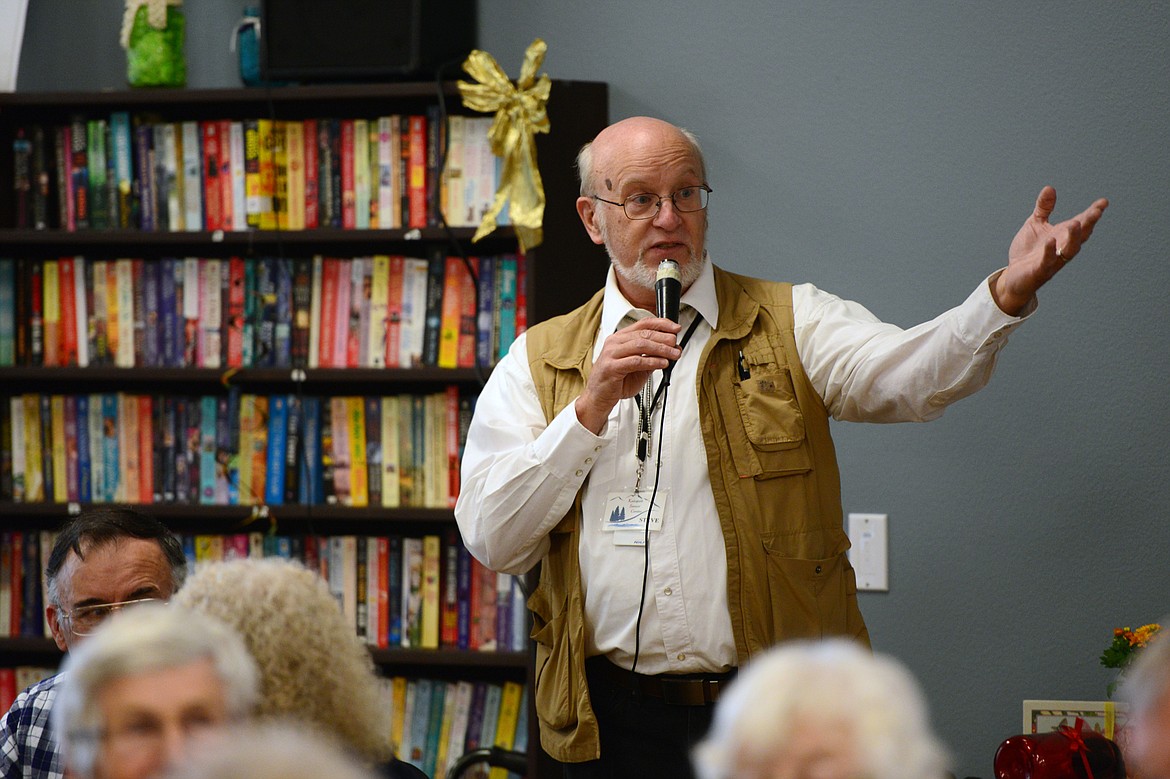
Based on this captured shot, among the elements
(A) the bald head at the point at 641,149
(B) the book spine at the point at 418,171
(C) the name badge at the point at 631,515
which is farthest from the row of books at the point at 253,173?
(C) the name badge at the point at 631,515

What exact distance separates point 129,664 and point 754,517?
1.17 meters

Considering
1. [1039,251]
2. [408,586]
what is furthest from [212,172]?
[1039,251]

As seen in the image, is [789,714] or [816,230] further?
[816,230]

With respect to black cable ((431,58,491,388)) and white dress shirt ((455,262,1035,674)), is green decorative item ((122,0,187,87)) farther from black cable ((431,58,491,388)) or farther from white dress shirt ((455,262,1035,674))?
white dress shirt ((455,262,1035,674))

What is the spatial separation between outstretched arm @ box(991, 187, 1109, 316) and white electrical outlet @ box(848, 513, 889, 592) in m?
1.09

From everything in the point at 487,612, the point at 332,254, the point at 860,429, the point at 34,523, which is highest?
the point at 332,254

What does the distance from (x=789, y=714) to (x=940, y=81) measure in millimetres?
2221

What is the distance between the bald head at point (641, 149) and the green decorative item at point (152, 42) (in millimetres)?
1407

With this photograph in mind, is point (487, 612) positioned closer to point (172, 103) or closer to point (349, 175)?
point (349, 175)

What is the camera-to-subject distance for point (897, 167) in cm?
282

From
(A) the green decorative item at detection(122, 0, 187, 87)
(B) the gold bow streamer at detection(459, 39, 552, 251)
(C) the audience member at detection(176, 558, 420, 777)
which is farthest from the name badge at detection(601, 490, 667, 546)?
(A) the green decorative item at detection(122, 0, 187, 87)

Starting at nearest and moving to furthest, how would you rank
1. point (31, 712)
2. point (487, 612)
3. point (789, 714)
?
point (789, 714)
point (31, 712)
point (487, 612)

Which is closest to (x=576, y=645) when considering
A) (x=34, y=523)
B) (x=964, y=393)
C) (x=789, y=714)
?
(x=964, y=393)

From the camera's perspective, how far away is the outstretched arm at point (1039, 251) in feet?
5.69
